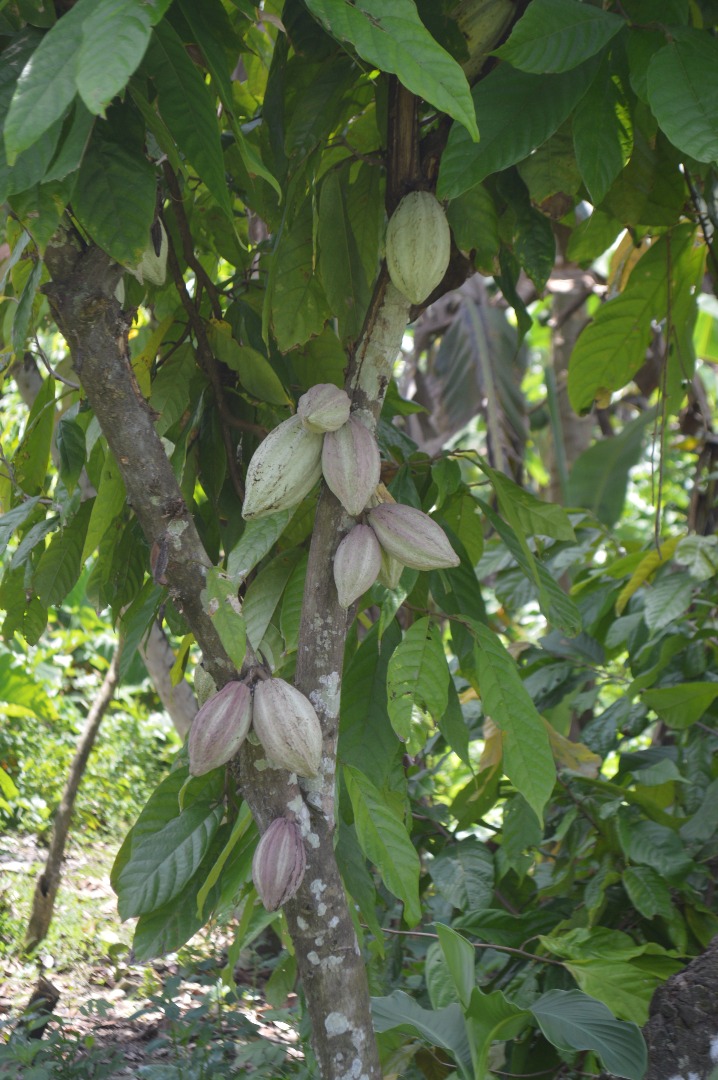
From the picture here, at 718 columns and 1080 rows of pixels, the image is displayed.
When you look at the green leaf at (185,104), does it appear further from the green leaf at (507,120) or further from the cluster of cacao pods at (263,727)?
the cluster of cacao pods at (263,727)

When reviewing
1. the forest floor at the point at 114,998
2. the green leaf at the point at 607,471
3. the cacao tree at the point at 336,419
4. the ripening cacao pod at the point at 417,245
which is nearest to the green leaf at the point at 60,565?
the cacao tree at the point at 336,419

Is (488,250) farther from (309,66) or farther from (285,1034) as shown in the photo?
(285,1034)

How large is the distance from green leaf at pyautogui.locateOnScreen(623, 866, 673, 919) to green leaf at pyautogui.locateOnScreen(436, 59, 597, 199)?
860 millimetres

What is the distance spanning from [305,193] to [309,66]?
0.38 ft

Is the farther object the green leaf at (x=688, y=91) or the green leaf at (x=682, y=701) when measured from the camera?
the green leaf at (x=682, y=701)

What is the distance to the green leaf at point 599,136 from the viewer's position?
0.79 meters

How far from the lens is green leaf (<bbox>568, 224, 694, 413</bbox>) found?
3.85 feet

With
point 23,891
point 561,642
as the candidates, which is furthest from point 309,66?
point 23,891

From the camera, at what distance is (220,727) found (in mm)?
684

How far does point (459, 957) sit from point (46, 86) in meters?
0.76

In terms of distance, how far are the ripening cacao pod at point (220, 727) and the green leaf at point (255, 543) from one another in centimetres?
9

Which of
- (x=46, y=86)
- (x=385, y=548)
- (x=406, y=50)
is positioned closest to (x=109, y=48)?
(x=46, y=86)

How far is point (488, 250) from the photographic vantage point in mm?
880

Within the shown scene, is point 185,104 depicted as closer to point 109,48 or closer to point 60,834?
point 109,48
